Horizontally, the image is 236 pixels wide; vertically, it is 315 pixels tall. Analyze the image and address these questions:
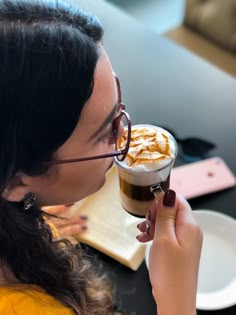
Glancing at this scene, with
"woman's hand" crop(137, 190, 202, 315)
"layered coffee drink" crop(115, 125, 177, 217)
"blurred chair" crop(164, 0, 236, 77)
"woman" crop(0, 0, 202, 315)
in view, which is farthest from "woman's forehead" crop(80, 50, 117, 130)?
"blurred chair" crop(164, 0, 236, 77)

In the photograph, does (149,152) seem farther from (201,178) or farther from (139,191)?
(201,178)

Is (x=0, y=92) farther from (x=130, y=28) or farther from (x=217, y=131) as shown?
(x=130, y=28)

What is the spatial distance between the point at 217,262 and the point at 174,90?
505 mm

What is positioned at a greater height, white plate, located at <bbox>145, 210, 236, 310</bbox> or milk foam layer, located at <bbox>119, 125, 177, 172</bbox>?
milk foam layer, located at <bbox>119, 125, 177, 172</bbox>

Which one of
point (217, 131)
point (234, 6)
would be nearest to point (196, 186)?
point (217, 131)

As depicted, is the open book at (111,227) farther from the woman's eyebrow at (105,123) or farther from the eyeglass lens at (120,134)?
the woman's eyebrow at (105,123)

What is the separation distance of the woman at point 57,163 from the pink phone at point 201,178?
0.24 m

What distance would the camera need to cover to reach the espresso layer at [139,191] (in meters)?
0.87

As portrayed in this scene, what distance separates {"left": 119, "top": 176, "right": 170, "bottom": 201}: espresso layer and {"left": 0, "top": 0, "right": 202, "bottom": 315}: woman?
0.04 meters

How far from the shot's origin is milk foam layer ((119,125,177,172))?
0.84m

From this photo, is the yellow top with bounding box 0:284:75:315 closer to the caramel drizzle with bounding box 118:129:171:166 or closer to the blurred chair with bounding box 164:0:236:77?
the caramel drizzle with bounding box 118:129:171:166

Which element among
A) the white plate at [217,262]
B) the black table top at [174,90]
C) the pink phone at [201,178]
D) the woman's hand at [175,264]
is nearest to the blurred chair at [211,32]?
the black table top at [174,90]

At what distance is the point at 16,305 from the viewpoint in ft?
2.47

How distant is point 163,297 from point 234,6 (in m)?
1.20
